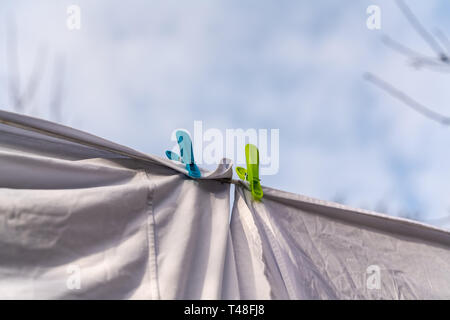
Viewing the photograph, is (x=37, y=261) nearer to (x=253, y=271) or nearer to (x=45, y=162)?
(x=45, y=162)

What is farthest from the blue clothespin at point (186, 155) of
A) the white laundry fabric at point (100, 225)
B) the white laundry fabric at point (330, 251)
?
the white laundry fabric at point (330, 251)

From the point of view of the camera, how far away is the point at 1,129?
3.77 ft

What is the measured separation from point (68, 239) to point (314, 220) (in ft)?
2.23

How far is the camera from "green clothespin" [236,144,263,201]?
4.24 feet

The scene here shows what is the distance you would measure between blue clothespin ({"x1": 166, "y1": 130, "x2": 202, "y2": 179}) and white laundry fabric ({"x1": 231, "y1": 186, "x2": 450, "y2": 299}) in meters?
0.14

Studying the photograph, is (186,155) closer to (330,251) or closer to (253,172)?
(253,172)

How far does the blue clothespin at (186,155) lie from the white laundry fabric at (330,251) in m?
0.14

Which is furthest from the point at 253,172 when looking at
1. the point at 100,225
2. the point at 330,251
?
the point at 100,225

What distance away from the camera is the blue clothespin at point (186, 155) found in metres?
1.24

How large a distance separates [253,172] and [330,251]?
31 centimetres

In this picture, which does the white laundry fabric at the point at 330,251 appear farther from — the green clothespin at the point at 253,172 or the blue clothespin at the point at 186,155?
the blue clothespin at the point at 186,155

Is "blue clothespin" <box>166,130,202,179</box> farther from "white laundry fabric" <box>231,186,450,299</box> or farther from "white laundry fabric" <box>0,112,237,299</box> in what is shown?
"white laundry fabric" <box>231,186,450,299</box>

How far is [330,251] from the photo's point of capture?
50.1 inches
